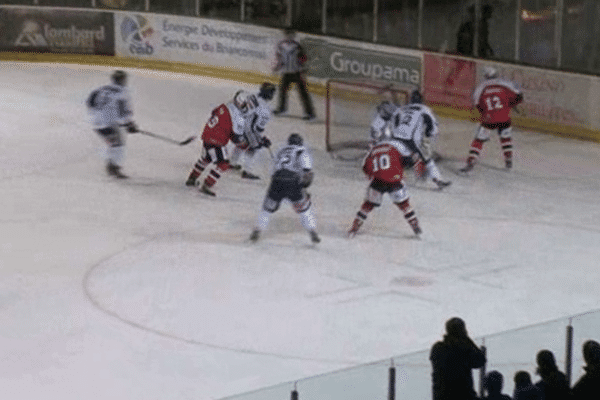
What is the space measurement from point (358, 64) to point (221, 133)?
18.0 ft

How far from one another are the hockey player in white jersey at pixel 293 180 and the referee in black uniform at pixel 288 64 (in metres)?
6.00

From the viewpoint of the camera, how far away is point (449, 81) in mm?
18844

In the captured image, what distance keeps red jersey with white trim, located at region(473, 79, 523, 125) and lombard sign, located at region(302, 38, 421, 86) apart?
3557mm

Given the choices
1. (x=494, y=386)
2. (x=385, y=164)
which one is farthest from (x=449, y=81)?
(x=494, y=386)

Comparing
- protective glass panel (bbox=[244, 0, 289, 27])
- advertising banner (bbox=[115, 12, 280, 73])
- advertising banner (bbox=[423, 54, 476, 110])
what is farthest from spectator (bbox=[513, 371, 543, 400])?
protective glass panel (bbox=[244, 0, 289, 27])

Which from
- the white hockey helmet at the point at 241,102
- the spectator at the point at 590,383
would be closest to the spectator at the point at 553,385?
the spectator at the point at 590,383

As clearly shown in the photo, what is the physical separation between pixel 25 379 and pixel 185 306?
1.86 meters

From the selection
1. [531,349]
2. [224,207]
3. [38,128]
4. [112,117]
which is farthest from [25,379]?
[38,128]

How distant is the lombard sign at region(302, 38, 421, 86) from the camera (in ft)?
63.4

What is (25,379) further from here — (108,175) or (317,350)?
(108,175)

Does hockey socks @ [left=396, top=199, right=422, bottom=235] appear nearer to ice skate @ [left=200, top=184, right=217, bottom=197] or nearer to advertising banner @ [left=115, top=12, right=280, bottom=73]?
ice skate @ [left=200, top=184, right=217, bottom=197]

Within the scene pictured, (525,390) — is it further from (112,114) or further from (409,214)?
(112,114)

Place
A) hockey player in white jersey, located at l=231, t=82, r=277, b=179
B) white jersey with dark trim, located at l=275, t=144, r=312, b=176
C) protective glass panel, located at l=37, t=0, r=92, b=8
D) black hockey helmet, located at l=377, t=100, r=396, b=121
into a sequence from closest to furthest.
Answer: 1. white jersey with dark trim, located at l=275, t=144, r=312, b=176
2. hockey player in white jersey, located at l=231, t=82, r=277, b=179
3. black hockey helmet, located at l=377, t=100, r=396, b=121
4. protective glass panel, located at l=37, t=0, r=92, b=8

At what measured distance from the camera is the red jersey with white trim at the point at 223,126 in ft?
48.0
